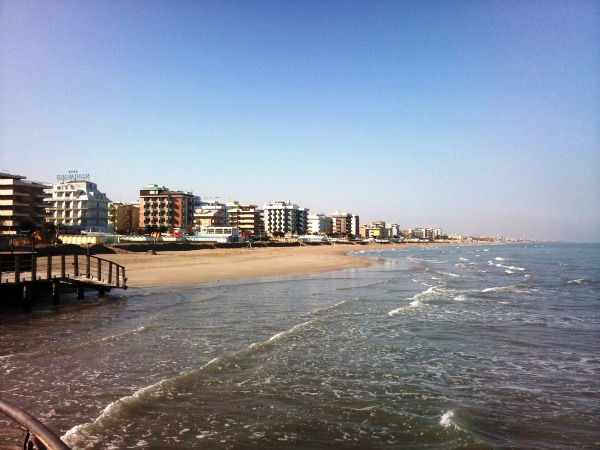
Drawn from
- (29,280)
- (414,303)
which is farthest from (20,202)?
(414,303)

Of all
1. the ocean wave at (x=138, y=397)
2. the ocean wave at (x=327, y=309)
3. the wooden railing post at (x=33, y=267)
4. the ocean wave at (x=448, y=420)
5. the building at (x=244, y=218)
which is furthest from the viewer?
the building at (x=244, y=218)

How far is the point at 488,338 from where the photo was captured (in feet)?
53.1

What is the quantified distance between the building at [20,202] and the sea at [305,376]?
2813 inches

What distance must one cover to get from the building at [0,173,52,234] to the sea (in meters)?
71.4

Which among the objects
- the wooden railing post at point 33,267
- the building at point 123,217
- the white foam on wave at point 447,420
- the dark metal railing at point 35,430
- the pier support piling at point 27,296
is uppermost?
the building at point 123,217

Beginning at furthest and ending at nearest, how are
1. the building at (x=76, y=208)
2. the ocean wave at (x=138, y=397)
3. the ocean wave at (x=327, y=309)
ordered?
the building at (x=76, y=208) < the ocean wave at (x=327, y=309) < the ocean wave at (x=138, y=397)

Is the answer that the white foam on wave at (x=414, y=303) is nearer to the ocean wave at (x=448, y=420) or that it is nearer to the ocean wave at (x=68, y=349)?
the ocean wave at (x=68, y=349)

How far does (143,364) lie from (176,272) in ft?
105

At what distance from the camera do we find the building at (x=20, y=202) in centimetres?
8262

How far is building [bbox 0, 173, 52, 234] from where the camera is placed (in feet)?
271

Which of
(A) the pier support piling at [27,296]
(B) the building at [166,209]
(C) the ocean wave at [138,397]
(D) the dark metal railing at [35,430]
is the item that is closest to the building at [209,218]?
(B) the building at [166,209]

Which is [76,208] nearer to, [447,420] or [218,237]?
[218,237]

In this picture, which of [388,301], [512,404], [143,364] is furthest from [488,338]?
[143,364]

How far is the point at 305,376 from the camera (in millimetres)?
11305
